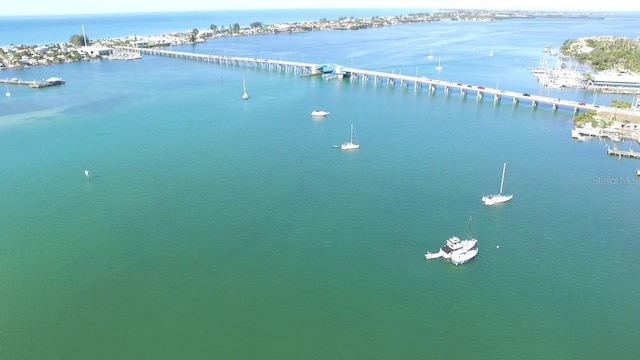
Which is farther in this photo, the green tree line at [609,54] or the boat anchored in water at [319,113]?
the green tree line at [609,54]

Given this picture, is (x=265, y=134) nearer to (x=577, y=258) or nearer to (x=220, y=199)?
(x=220, y=199)

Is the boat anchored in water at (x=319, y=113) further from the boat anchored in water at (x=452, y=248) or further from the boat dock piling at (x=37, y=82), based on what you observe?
the boat dock piling at (x=37, y=82)

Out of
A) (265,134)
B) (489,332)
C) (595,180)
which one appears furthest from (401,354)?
(265,134)

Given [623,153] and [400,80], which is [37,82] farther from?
[623,153]

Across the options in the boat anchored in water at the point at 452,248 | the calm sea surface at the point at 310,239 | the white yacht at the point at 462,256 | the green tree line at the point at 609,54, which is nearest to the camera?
the calm sea surface at the point at 310,239

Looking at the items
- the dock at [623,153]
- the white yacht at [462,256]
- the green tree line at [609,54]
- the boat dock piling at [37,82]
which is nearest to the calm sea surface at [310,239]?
the white yacht at [462,256]

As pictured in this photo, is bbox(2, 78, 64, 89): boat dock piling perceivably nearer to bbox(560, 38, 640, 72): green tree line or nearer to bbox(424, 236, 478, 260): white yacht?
bbox(424, 236, 478, 260): white yacht
